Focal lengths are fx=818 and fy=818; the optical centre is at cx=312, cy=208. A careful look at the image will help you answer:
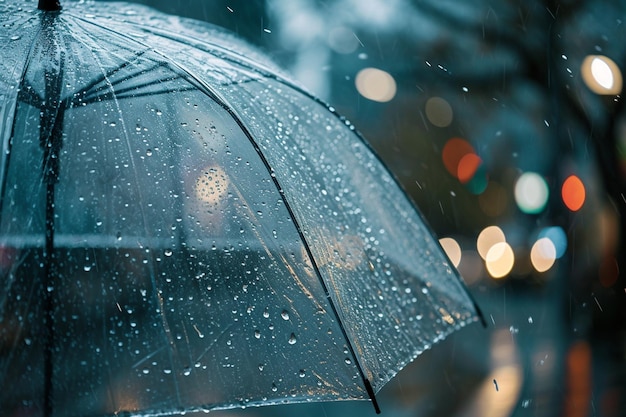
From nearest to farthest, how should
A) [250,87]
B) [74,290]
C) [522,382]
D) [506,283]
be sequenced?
[74,290] → [250,87] → [522,382] → [506,283]

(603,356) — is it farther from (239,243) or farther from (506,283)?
(506,283)

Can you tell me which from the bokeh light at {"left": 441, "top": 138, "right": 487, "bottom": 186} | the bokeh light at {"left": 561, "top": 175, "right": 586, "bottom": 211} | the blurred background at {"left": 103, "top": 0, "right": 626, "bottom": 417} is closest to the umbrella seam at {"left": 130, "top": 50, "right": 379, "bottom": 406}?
the blurred background at {"left": 103, "top": 0, "right": 626, "bottom": 417}

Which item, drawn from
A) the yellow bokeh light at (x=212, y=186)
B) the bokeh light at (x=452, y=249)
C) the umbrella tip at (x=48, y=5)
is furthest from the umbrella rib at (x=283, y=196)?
the bokeh light at (x=452, y=249)

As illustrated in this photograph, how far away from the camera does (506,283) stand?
22828mm

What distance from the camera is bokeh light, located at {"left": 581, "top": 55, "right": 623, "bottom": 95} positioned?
10055 mm

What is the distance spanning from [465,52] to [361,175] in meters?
9.73

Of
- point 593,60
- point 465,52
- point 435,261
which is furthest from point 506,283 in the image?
point 435,261

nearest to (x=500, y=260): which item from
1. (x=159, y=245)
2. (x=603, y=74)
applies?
(x=603, y=74)

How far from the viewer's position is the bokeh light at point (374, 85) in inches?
1085

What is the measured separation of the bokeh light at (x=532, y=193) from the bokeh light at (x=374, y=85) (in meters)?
5.70

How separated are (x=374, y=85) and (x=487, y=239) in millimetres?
9408

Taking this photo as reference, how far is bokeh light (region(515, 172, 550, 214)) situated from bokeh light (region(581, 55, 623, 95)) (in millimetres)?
17456

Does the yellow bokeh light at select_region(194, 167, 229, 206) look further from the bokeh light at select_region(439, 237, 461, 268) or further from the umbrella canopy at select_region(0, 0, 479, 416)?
the bokeh light at select_region(439, 237, 461, 268)

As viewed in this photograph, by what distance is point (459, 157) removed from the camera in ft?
119
